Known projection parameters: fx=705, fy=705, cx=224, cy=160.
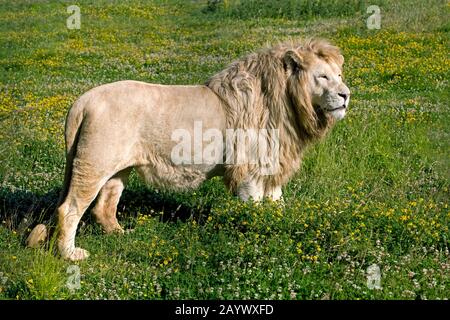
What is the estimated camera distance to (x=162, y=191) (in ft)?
→ 27.6

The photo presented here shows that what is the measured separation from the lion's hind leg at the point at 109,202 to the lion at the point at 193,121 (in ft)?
0.03

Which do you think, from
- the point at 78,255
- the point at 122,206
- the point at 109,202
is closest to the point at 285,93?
the point at 109,202

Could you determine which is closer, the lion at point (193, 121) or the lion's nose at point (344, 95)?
the lion at point (193, 121)

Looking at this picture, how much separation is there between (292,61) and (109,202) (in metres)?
2.43

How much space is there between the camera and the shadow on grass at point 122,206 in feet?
24.9

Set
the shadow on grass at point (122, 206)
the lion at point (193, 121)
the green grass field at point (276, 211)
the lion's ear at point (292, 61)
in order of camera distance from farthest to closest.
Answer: the shadow on grass at point (122, 206) → the lion's ear at point (292, 61) → the lion at point (193, 121) → the green grass field at point (276, 211)

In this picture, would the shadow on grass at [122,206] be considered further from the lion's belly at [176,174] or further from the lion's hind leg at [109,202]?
the lion's belly at [176,174]

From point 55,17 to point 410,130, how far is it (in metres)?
19.3

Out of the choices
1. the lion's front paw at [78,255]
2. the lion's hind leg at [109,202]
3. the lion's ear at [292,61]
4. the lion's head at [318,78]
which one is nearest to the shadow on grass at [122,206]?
the lion's hind leg at [109,202]

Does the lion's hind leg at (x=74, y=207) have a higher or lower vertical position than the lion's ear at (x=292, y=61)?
lower

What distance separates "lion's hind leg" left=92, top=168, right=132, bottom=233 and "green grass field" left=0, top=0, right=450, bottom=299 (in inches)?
5.1

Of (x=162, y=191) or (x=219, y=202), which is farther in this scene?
(x=162, y=191)
